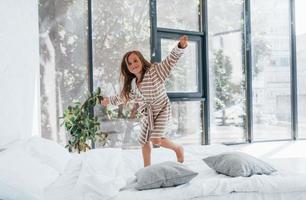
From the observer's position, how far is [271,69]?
544cm

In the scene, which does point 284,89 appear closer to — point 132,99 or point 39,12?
point 132,99

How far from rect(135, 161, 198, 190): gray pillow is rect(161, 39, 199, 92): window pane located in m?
2.83

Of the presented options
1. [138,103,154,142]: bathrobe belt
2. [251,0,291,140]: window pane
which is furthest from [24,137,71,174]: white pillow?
[251,0,291,140]: window pane

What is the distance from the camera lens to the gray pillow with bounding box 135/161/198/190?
1839mm

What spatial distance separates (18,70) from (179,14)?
2631 mm

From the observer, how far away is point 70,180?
1832 millimetres

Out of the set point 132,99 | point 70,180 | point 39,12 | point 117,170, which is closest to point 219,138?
point 132,99

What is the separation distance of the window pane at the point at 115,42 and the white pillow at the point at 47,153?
1.78 meters

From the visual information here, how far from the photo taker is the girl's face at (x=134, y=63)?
3.05 metres

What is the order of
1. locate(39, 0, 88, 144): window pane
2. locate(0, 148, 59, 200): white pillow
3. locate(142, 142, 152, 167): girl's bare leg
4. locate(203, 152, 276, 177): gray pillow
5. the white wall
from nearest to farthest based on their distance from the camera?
locate(0, 148, 59, 200): white pillow
locate(203, 152, 276, 177): gray pillow
the white wall
locate(142, 142, 152, 167): girl's bare leg
locate(39, 0, 88, 144): window pane

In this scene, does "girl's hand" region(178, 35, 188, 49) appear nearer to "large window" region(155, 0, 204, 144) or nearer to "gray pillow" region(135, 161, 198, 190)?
"gray pillow" region(135, 161, 198, 190)

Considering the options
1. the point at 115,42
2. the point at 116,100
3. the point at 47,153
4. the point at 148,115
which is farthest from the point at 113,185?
the point at 115,42

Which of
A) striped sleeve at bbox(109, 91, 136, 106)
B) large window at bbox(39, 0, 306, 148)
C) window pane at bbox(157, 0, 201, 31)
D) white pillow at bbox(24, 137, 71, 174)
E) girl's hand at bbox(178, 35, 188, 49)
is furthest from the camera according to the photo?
window pane at bbox(157, 0, 201, 31)

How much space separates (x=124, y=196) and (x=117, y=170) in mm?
364
